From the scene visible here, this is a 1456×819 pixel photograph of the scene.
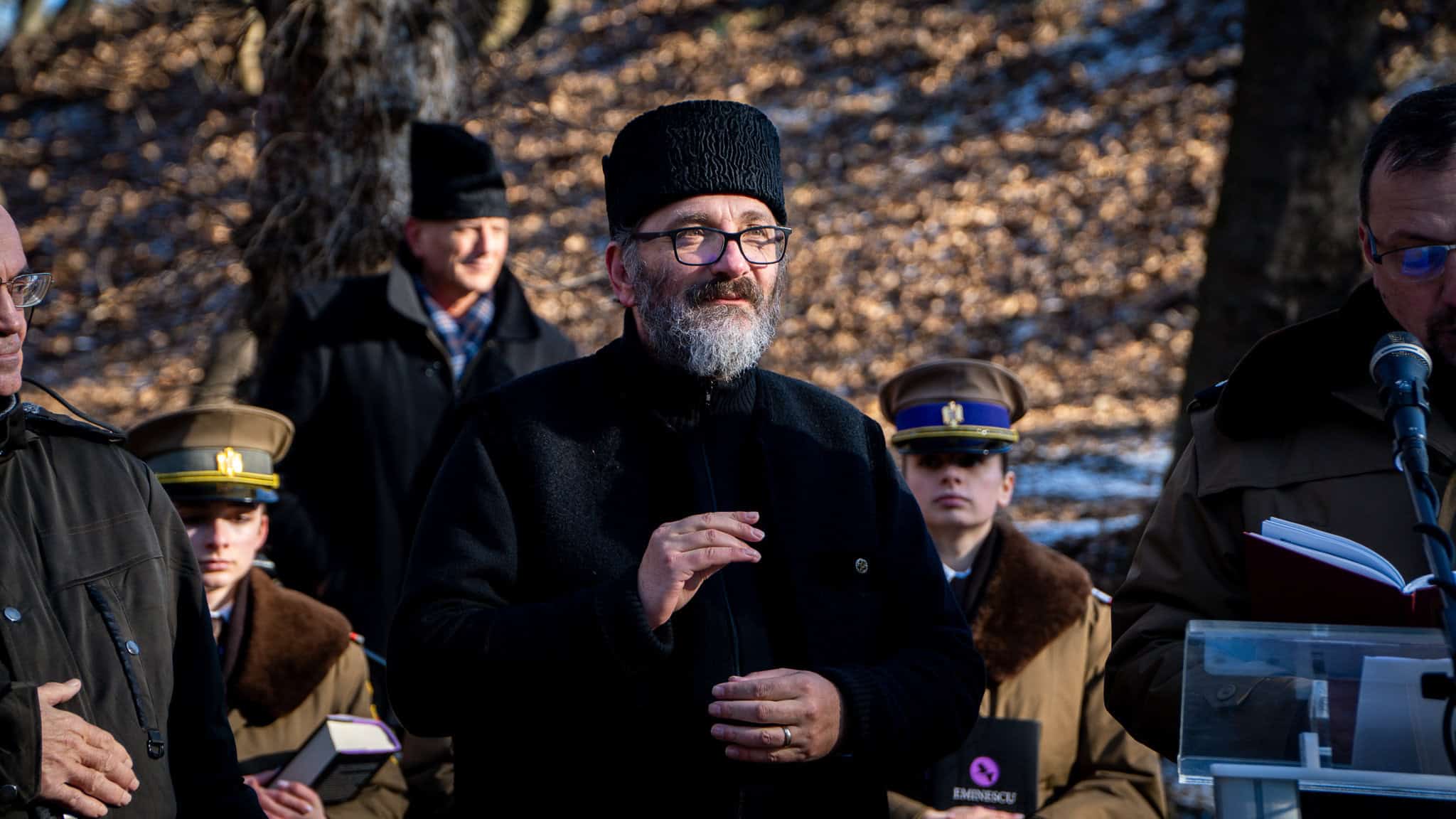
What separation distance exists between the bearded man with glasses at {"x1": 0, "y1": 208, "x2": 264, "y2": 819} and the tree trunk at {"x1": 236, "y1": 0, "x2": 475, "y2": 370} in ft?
→ 11.8

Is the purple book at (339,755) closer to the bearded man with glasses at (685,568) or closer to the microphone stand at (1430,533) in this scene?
the bearded man with glasses at (685,568)

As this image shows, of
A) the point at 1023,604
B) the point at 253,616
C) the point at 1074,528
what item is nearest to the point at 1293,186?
the point at 1074,528

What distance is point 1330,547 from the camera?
234 cm

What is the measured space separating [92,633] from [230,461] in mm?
Answer: 1775

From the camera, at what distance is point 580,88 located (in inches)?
621

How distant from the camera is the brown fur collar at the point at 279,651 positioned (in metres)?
4.30

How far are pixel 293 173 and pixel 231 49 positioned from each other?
94cm

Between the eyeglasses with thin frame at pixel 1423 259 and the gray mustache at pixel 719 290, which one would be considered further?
the gray mustache at pixel 719 290

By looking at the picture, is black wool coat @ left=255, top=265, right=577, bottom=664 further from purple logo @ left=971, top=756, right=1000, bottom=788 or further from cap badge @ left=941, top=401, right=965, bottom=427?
purple logo @ left=971, top=756, right=1000, bottom=788

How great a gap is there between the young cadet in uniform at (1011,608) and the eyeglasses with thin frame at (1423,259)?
5.22ft

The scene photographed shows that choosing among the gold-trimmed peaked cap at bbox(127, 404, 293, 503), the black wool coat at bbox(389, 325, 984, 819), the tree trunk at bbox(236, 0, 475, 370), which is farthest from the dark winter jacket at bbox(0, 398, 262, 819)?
the tree trunk at bbox(236, 0, 475, 370)

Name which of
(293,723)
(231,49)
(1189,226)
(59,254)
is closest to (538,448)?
(293,723)

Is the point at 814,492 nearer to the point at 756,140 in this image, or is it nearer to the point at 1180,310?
the point at 756,140

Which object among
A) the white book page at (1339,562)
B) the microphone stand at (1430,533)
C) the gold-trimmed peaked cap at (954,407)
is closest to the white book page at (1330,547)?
the white book page at (1339,562)
